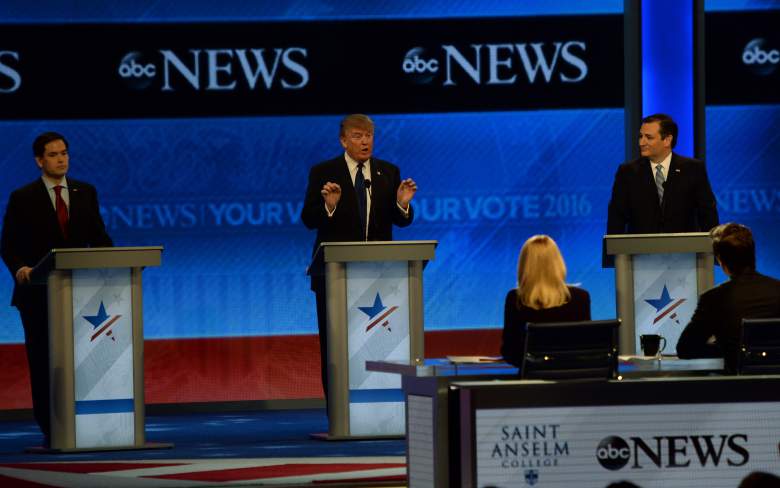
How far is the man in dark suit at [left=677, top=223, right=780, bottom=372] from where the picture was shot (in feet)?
16.5

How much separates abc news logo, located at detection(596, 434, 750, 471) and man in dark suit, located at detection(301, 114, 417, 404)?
8.65ft

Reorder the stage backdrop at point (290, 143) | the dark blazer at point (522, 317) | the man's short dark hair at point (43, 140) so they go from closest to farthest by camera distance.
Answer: the dark blazer at point (522, 317), the man's short dark hair at point (43, 140), the stage backdrop at point (290, 143)

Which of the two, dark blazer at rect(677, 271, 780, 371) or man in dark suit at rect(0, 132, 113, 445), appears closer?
dark blazer at rect(677, 271, 780, 371)

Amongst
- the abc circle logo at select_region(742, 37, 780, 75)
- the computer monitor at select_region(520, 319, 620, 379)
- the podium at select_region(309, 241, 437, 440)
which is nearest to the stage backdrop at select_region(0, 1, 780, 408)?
the abc circle logo at select_region(742, 37, 780, 75)

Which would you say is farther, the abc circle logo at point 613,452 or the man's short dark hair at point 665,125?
the man's short dark hair at point 665,125

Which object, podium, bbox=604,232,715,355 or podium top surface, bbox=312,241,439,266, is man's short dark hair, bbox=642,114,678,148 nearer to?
podium, bbox=604,232,715,355

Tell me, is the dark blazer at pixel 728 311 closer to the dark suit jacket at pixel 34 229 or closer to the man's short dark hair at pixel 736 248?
the man's short dark hair at pixel 736 248

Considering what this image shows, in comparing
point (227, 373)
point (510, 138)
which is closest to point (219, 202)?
point (227, 373)

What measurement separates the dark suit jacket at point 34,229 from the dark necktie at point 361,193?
4.29 feet

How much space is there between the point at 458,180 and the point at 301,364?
5.08ft

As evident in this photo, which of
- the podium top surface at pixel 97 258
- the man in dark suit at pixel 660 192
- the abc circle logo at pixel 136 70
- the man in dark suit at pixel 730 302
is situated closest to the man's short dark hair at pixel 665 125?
the man in dark suit at pixel 660 192

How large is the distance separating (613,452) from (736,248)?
0.86 metres

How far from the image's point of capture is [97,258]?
6785 millimetres

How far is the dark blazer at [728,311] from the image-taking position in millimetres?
5020
